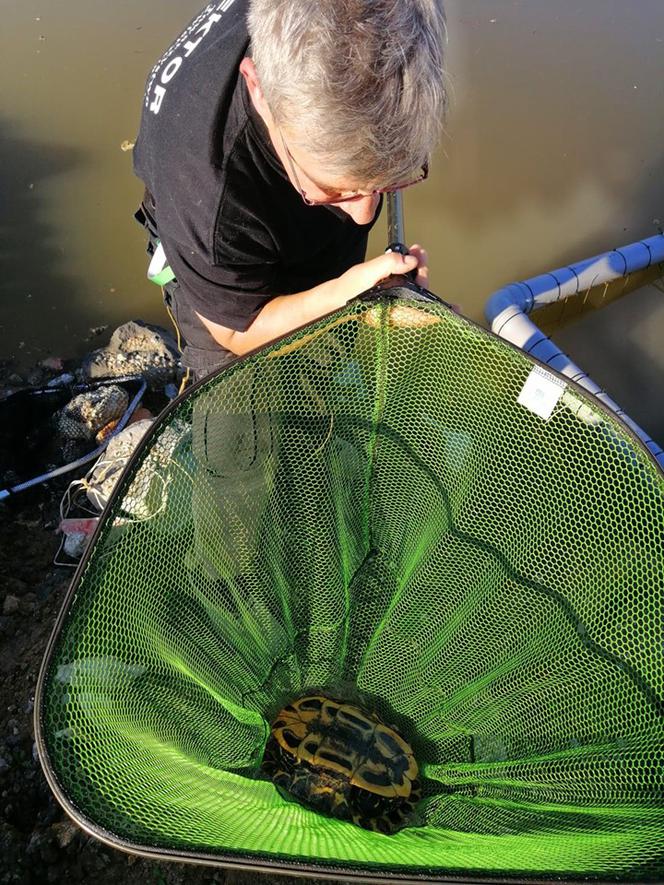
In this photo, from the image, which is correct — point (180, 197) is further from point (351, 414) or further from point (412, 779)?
point (412, 779)

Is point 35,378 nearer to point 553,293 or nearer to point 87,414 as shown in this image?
point 87,414

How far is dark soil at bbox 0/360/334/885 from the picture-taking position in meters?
1.54

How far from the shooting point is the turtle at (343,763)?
158 centimetres

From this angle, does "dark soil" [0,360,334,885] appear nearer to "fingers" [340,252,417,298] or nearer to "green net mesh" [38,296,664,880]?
"green net mesh" [38,296,664,880]

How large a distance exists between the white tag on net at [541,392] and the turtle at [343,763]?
0.89 metres

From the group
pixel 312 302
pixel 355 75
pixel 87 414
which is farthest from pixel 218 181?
pixel 87 414

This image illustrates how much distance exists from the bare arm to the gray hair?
0.20 meters

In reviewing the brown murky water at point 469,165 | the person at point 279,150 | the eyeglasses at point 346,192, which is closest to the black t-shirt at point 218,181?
the person at point 279,150

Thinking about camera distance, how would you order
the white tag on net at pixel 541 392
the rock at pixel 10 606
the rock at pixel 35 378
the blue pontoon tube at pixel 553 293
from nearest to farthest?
1. the white tag on net at pixel 541 392
2. the rock at pixel 10 606
3. the blue pontoon tube at pixel 553 293
4. the rock at pixel 35 378

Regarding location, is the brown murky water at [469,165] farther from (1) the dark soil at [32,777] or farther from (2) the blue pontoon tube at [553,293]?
(1) the dark soil at [32,777]

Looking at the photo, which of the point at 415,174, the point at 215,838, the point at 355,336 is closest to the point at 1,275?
the point at 355,336

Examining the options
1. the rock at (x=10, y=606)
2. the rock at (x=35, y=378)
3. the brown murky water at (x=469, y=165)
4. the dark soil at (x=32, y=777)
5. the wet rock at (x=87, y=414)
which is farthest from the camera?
the brown murky water at (x=469, y=165)

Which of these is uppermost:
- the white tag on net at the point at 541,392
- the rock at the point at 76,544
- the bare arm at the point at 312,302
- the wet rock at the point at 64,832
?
the bare arm at the point at 312,302

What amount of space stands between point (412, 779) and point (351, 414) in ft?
2.87
